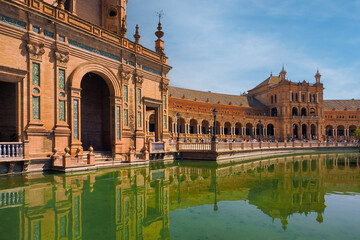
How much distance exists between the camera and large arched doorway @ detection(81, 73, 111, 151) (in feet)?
57.6

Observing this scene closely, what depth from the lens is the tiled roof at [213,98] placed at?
46.8 m

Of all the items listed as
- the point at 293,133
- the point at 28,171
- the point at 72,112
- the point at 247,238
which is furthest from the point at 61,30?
the point at 293,133

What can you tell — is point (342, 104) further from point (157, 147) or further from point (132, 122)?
point (132, 122)

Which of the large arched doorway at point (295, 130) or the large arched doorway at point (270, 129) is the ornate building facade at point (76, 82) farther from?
the large arched doorway at point (295, 130)

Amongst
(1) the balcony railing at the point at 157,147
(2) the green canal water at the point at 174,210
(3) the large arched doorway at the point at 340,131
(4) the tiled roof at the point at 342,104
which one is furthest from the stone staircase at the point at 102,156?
(3) the large arched doorway at the point at 340,131

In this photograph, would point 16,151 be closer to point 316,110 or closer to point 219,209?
point 219,209

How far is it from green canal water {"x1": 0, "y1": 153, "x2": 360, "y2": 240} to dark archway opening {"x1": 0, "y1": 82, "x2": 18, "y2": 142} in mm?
4115

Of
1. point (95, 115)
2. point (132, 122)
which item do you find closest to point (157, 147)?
point (132, 122)

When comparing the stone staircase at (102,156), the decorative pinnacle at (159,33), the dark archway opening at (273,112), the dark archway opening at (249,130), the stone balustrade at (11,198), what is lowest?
the stone balustrade at (11,198)

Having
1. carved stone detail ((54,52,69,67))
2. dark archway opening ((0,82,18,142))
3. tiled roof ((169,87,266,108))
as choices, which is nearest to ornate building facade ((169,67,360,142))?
tiled roof ((169,87,266,108))

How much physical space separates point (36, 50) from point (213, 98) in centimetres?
4458

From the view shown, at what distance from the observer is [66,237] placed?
453cm

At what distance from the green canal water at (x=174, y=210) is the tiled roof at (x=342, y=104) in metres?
68.6

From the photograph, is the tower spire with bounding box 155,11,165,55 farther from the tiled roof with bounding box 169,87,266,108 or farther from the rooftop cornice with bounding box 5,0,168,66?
the tiled roof with bounding box 169,87,266,108
